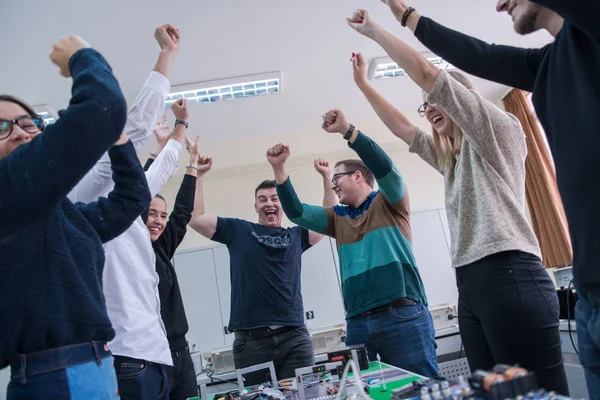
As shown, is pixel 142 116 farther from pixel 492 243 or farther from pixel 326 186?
pixel 326 186

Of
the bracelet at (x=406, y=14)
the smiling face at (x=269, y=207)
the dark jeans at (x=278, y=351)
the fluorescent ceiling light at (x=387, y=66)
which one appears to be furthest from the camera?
the fluorescent ceiling light at (x=387, y=66)

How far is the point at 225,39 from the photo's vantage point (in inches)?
126

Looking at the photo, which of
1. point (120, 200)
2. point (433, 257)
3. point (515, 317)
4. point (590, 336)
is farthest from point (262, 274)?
point (433, 257)

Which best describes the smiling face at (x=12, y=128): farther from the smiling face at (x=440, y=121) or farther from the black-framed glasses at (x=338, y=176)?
the black-framed glasses at (x=338, y=176)

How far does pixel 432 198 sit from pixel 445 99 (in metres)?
4.25

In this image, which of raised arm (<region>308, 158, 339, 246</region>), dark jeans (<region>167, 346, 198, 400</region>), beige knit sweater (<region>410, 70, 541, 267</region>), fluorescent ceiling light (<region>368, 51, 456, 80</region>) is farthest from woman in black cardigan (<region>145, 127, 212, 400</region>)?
fluorescent ceiling light (<region>368, 51, 456, 80</region>)

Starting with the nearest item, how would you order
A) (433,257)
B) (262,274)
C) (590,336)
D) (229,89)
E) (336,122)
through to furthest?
(590,336)
(336,122)
(262,274)
(229,89)
(433,257)

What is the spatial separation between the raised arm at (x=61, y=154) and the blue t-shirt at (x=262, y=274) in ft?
5.04

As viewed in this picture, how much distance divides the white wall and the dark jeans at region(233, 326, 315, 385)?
9.58 ft

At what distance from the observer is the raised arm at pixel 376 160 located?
1826 millimetres

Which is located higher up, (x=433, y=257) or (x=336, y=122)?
(x=336, y=122)

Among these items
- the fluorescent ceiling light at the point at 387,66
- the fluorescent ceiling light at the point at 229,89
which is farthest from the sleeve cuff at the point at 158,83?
the fluorescent ceiling light at the point at 387,66

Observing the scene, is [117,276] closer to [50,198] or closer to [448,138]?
[50,198]

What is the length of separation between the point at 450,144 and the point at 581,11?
2.51ft
